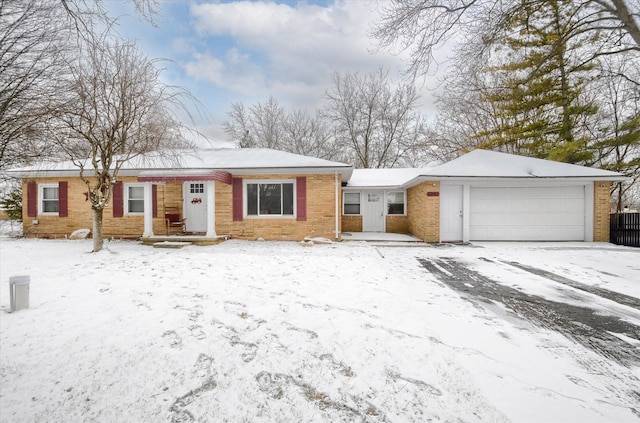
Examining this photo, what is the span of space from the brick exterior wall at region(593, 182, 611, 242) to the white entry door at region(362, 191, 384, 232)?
8.59 metres

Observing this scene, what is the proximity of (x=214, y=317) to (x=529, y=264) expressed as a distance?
7949mm

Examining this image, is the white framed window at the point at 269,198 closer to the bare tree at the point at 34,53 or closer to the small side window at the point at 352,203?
the small side window at the point at 352,203

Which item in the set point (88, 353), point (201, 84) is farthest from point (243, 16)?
point (88, 353)

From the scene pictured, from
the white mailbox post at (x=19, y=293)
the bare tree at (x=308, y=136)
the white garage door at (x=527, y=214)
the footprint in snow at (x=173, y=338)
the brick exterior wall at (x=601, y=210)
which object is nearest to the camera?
the footprint in snow at (x=173, y=338)

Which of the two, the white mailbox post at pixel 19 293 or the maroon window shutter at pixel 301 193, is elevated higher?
the maroon window shutter at pixel 301 193

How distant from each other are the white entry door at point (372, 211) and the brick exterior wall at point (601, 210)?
8586mm

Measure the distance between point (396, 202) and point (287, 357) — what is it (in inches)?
521

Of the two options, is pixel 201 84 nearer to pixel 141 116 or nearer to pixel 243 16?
pixel 243 16

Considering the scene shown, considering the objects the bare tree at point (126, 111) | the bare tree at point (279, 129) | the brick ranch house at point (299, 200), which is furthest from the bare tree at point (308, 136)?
the bare tree at point (126, 111)

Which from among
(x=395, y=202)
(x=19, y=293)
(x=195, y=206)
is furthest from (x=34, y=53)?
(x=395, y=202)

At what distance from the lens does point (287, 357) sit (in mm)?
2799

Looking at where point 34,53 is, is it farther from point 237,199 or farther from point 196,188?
point 196,188

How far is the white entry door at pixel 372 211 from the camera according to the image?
15.1m

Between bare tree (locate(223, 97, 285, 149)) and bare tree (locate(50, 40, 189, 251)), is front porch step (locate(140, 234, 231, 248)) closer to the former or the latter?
bare tree (locate(50, 40, 189, 251))
